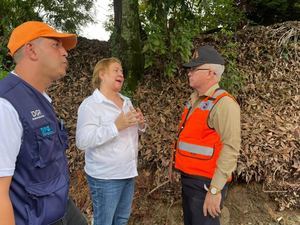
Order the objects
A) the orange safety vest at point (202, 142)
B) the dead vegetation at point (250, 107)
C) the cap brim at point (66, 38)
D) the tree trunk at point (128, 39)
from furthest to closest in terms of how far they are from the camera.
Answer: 1. the tree trunk at point (128, 39)
2. the dead vegetation at point (250, 107)
3. the orange safety vest at point (202, 142)
4. the cap brim at point (66, 38)

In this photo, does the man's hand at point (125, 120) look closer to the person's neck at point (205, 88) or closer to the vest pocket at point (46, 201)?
the person's neck at point (205, 88)

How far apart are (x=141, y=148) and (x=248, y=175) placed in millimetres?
1470

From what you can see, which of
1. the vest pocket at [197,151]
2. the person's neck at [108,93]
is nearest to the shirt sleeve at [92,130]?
the person's neck at [108,93]

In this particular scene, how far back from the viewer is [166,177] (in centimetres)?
472

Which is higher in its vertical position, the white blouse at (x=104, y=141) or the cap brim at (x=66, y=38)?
the cap brim at (x=66, y=38)

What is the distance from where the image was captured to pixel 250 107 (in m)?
5.56

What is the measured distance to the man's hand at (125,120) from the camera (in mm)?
3006

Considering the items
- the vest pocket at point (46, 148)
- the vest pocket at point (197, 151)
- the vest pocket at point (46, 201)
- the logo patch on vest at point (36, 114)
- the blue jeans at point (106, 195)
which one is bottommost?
the blue jeans at point (106, 195)

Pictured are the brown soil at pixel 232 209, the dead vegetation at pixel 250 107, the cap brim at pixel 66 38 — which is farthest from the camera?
the dead vegetation at pixel 250 107

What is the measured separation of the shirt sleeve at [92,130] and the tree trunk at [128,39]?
2.83 meters

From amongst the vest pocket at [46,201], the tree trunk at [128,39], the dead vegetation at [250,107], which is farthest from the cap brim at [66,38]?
the tree trunk at [128,39]

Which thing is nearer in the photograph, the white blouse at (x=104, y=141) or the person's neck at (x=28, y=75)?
the person's neck at (x=28, y=75)

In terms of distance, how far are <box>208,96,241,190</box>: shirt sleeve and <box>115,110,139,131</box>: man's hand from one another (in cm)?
68

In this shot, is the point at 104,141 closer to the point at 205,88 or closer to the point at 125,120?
the point at 125,120
